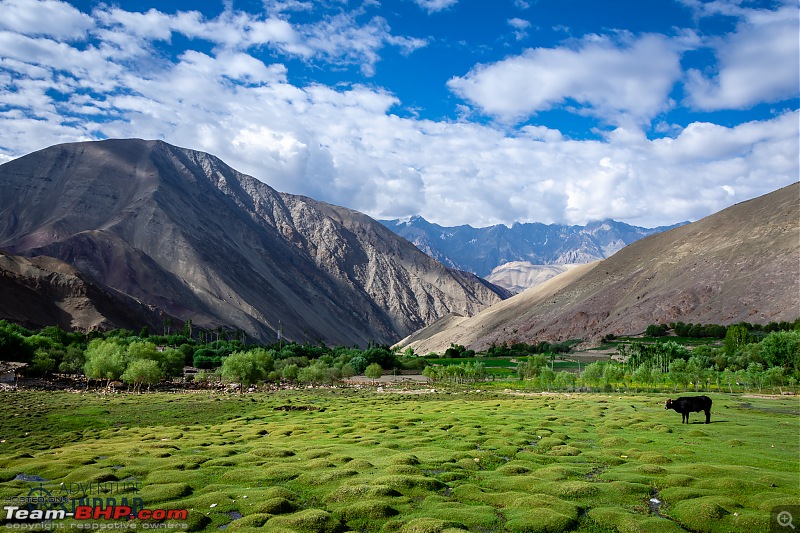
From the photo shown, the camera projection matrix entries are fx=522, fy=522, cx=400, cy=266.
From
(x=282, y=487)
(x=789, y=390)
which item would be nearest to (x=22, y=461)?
(x=282, y=487)

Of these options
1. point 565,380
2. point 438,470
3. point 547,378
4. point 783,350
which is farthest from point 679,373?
point 438,470

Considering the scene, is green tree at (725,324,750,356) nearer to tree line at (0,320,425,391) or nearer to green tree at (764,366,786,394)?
green tree at (764,366,786,394)

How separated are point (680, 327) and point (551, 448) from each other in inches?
5956

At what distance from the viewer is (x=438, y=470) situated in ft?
86.6

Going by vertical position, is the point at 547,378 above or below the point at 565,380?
above

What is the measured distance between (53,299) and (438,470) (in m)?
206

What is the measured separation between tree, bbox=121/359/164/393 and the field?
43.6m

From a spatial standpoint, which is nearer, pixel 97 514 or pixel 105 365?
pixel 97 514

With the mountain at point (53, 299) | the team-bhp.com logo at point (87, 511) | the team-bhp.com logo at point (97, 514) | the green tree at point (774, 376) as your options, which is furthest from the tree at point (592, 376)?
the mountain at point (53, 299)

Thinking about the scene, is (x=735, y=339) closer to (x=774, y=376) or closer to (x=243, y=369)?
(x=774, y=376)

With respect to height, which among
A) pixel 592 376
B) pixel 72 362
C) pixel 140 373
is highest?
pixel 72 362

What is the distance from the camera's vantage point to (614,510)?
19000mm

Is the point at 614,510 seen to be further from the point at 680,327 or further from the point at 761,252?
the point at 761,252

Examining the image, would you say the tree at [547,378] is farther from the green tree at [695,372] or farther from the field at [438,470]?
the field at [438,470]
